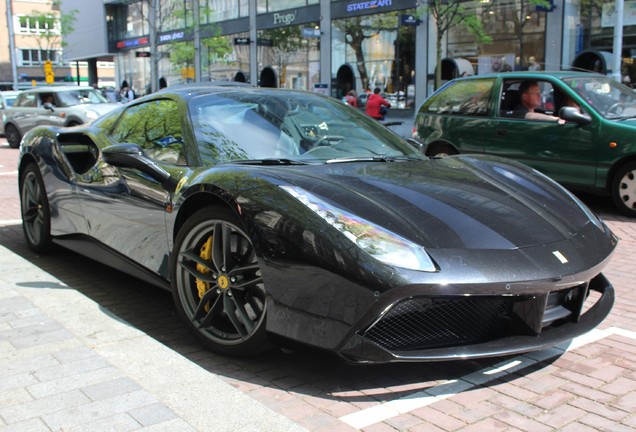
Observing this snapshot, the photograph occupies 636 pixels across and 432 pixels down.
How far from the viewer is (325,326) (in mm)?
2814

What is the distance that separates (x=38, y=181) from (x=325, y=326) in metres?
3.49

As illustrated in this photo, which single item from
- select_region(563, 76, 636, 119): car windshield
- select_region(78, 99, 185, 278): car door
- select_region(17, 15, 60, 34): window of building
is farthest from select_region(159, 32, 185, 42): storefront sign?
select_region(78, 99, 185, 278): car door

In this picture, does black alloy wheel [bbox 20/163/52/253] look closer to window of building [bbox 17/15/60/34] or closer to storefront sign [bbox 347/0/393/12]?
storefront sign [bbox 347/0/393/12]

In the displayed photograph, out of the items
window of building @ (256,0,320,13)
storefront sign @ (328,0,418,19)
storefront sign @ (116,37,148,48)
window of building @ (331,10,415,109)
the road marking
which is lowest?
the road marking

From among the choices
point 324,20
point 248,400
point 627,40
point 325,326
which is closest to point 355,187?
point 325,326

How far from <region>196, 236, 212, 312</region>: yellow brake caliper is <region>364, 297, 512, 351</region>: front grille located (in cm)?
105

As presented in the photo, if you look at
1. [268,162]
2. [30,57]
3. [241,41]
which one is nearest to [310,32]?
[241,41]

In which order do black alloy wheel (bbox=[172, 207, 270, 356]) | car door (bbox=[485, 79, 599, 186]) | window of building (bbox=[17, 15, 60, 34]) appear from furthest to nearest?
window of building (bbox=[17, 15, 60, 34]) → car door (bbox=[485, 79, 599, 186]) → black alloy wheel (bbox=[172, 207, 270, 356])

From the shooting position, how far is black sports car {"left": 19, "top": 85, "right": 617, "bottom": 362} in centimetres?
276

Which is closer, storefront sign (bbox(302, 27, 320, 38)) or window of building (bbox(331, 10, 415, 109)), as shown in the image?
window of building (bbox(331, 10, 415, 109))

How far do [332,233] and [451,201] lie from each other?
722 mm

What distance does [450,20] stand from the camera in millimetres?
18375

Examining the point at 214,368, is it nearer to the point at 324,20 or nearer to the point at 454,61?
the point at 454,61

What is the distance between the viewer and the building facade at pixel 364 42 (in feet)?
63.2
